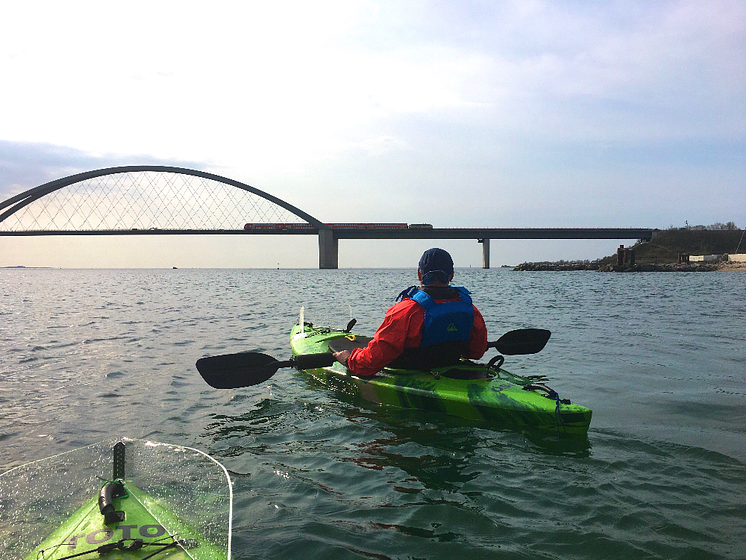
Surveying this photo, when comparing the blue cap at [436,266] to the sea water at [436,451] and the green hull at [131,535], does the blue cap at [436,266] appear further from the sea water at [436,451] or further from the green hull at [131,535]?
the green hull at [131,535]

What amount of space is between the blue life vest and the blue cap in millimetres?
188

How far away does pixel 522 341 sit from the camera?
23.1 feet

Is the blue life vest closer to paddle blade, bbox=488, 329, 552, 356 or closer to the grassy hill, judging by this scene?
paddle blade, bbox=488, 329, 552, 356

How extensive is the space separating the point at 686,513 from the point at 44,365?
979 cm

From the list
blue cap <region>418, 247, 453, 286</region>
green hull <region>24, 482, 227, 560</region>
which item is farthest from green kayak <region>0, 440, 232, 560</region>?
blue cap <region>418, 247, 453, 286</region>

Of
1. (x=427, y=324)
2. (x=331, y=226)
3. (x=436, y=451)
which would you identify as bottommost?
(x=436, y=451)

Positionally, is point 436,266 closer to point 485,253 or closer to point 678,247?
point 678,247

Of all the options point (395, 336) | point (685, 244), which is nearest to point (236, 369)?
point (395, 336)

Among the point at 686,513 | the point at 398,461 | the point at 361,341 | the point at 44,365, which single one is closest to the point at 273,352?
the point at 361,341

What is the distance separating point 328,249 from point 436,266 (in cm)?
7987

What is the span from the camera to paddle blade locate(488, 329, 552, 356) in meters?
6.96

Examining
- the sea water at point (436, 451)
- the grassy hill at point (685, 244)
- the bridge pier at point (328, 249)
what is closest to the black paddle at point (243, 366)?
the sea water at point (436, 451)

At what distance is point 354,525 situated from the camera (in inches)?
137

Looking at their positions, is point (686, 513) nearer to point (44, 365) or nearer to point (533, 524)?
point (533, 524)
